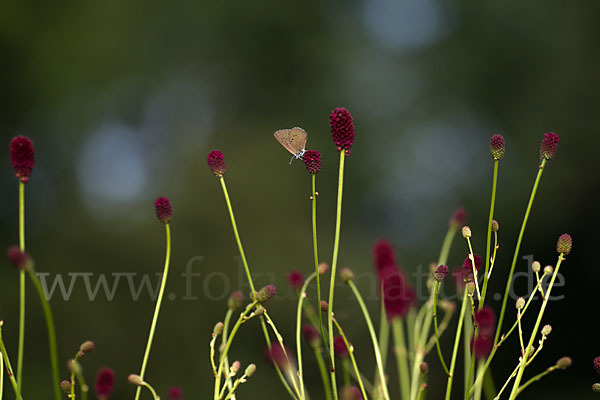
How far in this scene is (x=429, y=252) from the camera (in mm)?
7152

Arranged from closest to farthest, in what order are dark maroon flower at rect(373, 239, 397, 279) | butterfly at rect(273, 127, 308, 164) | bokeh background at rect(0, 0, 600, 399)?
dark maroon flower at rect(373, 239, 397, 279), butterfly at rect(273, 127, 308, 164), bokeh background at rect(0, 0, 600, 399)

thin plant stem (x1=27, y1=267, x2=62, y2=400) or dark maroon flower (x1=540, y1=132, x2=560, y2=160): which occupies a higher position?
dark maroon flower (x1=540, y1=132, x2=560, y2=160)

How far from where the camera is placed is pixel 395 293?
814mm

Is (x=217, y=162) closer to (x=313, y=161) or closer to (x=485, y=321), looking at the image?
(x=313, y=161)

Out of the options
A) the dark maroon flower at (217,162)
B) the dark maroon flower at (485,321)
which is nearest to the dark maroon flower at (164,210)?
the dark maroon flower at (217,162)

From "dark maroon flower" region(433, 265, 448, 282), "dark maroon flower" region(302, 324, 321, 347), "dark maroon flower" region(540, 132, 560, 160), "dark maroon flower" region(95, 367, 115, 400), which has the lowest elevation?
"dark maroon flower" region(95, 367, 115, 400)

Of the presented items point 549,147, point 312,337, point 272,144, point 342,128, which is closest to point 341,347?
point 312,337

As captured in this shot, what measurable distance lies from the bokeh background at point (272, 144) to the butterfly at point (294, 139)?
16.8ft

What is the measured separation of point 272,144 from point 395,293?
6386 millimetres

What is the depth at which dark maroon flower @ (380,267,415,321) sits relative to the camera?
2.61 ft

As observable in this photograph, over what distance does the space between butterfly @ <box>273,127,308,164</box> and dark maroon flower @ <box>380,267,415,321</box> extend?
270 millimetres

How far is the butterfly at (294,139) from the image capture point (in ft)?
3.27

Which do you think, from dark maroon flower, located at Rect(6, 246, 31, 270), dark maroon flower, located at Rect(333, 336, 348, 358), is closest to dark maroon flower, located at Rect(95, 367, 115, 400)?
dark maroon flower, located at Rect(6, 246, 31, 270)

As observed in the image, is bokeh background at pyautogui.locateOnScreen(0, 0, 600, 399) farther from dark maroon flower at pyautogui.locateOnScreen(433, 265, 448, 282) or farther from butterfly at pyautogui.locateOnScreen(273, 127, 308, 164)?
Result: dark maroon flower at pyautogui.locateOnScreen(433, 265, 448, 282)
